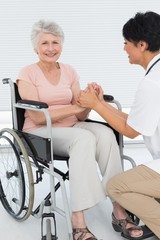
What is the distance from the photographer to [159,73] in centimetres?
194

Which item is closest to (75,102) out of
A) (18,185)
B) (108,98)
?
(108,98)

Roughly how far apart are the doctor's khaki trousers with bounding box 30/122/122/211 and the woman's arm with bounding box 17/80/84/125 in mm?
58

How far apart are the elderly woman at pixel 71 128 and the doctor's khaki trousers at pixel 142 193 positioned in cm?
14

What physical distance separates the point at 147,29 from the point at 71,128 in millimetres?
676

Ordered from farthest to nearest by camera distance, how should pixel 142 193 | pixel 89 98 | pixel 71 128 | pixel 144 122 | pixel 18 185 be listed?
pixel 18 185
pixel 71 128
pixel 89 98
pixel 142 193
pixel 144 122

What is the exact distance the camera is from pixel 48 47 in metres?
2.51

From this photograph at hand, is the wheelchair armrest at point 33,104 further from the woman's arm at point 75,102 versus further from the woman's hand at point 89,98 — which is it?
the woman's arm at point 75,102

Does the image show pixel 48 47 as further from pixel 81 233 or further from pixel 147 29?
pixel 81 233

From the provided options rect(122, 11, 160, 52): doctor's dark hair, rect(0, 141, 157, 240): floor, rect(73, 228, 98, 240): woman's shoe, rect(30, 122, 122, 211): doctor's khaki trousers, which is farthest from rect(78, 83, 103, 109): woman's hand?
rect(0, 141, 157, 240): floor

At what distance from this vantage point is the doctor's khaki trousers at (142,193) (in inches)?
80.0

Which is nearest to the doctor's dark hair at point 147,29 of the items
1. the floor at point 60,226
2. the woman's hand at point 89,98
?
the woman's hand at point 89,98

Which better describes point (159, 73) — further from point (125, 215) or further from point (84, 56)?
point (84, 56)

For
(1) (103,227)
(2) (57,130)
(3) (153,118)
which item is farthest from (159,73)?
(1) (103,227)

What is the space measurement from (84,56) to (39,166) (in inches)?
92.0
